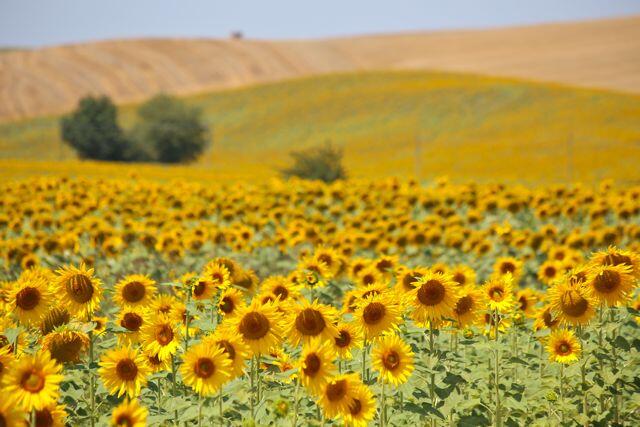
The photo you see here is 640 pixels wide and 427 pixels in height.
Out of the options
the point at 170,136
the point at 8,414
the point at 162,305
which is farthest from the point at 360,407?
the point at 170,136

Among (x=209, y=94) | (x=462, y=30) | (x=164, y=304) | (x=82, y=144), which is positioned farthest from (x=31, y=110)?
(x=164, y=304)

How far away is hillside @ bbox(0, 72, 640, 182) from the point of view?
41344 mm

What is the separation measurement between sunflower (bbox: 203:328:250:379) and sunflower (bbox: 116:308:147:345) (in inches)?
40.0

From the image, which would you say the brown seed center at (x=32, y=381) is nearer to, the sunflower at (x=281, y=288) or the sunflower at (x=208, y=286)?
the sunflower at (x=208, y=286)

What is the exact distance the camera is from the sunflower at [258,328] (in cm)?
387

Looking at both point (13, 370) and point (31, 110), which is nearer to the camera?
point (13, 370)

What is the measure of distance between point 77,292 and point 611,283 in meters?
3.04

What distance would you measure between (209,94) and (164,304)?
83777 mm

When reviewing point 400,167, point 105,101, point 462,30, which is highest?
point 462,30

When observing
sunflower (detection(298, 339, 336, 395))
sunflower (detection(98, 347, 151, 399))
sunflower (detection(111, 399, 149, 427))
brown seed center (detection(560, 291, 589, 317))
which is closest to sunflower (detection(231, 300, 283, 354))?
sunflower (detection(298, 339, 336, 395))

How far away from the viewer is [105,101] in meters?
60.8

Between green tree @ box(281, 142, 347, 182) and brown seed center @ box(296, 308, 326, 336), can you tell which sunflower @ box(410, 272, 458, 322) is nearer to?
brown seed center @ box(296, 308, 326, 336)

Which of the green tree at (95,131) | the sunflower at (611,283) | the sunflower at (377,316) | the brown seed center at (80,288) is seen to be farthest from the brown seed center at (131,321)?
the green tree at (95,131)

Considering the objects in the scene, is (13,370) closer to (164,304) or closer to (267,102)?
(164,304)
